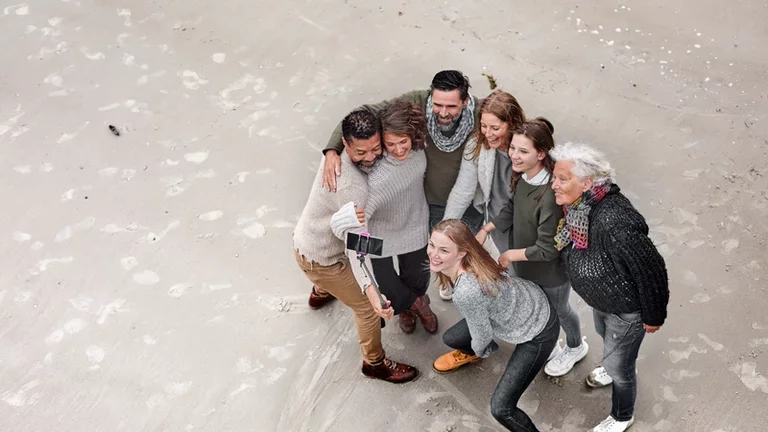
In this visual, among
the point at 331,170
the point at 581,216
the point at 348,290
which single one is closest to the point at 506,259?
the point at 581,216

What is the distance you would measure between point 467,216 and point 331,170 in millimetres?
739

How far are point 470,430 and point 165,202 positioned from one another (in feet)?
7.30

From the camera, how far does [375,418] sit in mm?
2916

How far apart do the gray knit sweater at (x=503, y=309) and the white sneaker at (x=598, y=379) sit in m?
0.63

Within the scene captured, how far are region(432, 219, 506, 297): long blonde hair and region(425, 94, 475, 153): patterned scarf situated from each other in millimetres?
364

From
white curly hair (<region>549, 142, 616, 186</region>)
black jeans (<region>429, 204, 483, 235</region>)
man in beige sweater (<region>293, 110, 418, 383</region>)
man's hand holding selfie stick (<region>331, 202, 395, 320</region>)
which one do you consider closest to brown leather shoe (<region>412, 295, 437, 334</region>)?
man in beige sweater (<region>293, 110, 418, 383</region>)

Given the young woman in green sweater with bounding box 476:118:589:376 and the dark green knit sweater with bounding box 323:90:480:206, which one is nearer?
the young woman in green sweater with bounding box 476:118:589:376

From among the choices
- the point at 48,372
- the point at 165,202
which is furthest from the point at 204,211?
the point at 48,372

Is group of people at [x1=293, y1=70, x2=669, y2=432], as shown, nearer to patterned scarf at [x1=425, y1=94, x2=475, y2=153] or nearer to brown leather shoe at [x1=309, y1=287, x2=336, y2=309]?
patterned scarf at [x1=425, y1=94, x2=475, y2=153]

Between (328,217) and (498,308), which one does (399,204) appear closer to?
(328,217)

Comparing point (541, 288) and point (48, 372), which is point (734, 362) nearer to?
point (541, 288)

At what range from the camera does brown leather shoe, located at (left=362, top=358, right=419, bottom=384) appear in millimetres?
2990

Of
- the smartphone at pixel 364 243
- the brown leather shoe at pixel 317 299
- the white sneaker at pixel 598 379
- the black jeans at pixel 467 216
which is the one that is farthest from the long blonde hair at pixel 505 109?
the brown leather shoe at pixel 317 299

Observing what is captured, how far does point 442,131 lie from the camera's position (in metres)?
2.55
